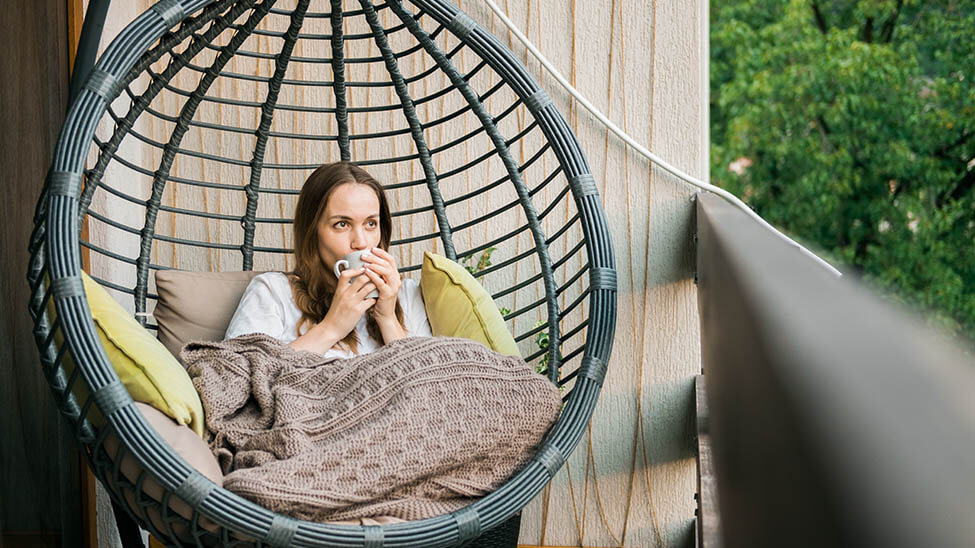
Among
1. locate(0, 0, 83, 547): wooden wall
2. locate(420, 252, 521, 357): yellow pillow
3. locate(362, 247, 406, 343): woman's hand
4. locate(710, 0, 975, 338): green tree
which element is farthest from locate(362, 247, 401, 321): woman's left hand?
locate(710, 0, 975, 338): green tree

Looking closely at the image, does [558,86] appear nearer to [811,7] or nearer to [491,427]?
[491,427]

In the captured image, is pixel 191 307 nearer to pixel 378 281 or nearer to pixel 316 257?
pixel 316 257

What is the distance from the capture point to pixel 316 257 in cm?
176

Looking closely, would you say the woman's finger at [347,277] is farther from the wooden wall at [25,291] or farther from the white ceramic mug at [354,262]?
the wooden wall at [25,291]

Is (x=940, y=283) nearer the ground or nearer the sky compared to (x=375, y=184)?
nearer the ground

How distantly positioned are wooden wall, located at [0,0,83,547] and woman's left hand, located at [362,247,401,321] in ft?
2.30

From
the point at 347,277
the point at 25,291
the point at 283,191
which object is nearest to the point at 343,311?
the point at 347,277

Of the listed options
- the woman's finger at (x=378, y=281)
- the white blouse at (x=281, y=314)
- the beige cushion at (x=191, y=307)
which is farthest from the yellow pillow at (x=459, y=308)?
the beige cushion at (x=191, y=307)

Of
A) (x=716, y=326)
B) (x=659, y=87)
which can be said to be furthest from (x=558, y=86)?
(x=716, y=326)

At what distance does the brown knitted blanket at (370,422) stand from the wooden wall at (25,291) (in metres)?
0.45

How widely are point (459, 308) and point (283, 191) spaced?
517mm

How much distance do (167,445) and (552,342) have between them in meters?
0.82

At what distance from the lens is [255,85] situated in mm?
2160

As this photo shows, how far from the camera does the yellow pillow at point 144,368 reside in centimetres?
129
